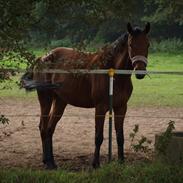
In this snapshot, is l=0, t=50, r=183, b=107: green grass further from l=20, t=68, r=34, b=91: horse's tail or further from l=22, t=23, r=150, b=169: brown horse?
l=22, t=23, r=150, b=169: brown horse

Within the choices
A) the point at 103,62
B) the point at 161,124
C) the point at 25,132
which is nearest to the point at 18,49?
the point at 103,62

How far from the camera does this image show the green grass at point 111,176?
20.7ft

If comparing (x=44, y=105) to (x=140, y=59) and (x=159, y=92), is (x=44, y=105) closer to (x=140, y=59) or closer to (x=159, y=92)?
(x=140, y=59)

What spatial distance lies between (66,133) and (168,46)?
3385cm

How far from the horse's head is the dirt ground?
1.74 meters

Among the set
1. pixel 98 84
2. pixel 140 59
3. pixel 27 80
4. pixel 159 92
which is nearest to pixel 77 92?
pixel 98 84

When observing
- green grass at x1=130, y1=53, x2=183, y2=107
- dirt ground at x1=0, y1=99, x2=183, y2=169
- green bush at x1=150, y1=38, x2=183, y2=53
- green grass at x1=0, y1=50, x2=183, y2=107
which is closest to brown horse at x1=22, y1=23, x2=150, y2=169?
dirt ground at x1=0, y1=99, x2=183, y2=169

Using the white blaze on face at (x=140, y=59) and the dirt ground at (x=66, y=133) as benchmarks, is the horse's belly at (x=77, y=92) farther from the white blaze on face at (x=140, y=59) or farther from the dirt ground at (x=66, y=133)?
the white blaze on face at (x=140, y=59)

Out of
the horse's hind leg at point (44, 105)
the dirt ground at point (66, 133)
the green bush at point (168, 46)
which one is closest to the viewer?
the dirt ground at point (66, 133)

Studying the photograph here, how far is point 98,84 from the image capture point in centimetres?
842

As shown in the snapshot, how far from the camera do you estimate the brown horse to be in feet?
26.6

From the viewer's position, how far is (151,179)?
6363mm

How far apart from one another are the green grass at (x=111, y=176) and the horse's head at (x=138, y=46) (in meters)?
1.88

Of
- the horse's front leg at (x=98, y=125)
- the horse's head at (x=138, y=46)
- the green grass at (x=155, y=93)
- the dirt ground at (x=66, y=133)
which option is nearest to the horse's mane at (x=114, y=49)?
the horse's head at (x=138, y=46)
